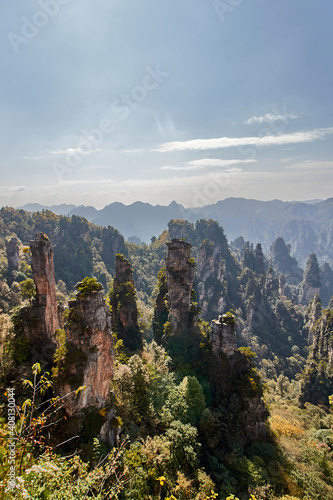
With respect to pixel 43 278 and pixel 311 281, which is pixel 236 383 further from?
pixel 311 281

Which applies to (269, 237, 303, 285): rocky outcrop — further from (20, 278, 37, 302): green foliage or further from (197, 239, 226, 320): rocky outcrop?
(20, 278, 37, 302): green foliage

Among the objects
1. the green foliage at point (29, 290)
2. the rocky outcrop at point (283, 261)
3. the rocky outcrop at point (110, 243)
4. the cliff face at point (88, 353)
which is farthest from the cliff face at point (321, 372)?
the rocky outcrop at point (283, 261)

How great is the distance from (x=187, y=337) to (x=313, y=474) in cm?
1793

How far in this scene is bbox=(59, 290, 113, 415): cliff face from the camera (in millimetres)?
17031

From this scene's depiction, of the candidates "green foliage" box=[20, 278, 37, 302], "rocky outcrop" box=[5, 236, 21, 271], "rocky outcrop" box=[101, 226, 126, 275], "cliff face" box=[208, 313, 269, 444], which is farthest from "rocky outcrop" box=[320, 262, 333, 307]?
"green foliage" box=[20, 278, 37, 302]

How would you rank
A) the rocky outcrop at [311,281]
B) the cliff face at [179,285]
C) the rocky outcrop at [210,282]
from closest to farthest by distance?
the cliff face at [179,285], the rocky outcrop at [210,282], the rocky outcrop at [311,281]

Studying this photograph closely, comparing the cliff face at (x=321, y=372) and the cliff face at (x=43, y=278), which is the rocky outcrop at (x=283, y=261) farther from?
the cliff face at (x=43, y=278)

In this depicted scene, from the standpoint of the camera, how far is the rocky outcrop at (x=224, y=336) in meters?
29.2

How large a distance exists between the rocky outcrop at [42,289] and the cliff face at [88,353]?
600 cm

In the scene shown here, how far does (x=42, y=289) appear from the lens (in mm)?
23938

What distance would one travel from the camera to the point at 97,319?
61.0 feet

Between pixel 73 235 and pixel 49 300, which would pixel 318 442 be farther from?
pixel 73 235

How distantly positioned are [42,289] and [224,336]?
65.6 ft

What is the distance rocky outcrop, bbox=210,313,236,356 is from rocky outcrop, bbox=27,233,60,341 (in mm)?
17557
